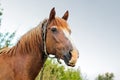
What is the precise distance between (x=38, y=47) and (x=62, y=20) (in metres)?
0.54

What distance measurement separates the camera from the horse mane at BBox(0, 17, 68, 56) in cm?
604

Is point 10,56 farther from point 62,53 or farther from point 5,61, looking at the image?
point 62,53

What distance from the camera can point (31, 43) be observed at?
605 centimetres

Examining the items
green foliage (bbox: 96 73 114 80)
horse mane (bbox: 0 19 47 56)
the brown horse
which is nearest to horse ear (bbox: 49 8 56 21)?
the brown horse

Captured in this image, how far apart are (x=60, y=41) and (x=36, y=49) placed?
0.40 m

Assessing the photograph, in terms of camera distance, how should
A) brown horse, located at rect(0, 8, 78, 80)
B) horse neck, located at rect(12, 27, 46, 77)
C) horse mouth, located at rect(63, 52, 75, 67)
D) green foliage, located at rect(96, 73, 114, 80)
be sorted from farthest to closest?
green foliage, located at rect(96, 73, 114, 80) → horse neck, located at rect(12, 27, 46, 77) → brown horse, located at rect(0, 8, 78, 80) → horse mouth, located at rect(63, 52, 75, 67)

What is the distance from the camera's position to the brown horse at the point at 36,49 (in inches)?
230

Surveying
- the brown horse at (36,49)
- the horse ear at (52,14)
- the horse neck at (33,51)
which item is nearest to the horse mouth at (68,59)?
the brown horse at (36,49)

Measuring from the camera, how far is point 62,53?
5.80 m

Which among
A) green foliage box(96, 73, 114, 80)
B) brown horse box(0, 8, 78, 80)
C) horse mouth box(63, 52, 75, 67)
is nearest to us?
horse mouth box(63, 52, 75, 67)

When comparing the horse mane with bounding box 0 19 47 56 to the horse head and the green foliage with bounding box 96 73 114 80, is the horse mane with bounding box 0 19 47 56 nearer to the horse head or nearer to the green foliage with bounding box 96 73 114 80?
the horse head

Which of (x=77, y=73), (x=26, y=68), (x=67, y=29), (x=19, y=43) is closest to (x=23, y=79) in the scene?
(x=26, y=68)

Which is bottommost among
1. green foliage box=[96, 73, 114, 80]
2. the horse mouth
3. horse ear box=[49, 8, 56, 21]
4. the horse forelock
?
green foliage box=[96, 73, 114, 80]

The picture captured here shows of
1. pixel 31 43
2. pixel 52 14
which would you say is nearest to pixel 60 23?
pixel 52 14
